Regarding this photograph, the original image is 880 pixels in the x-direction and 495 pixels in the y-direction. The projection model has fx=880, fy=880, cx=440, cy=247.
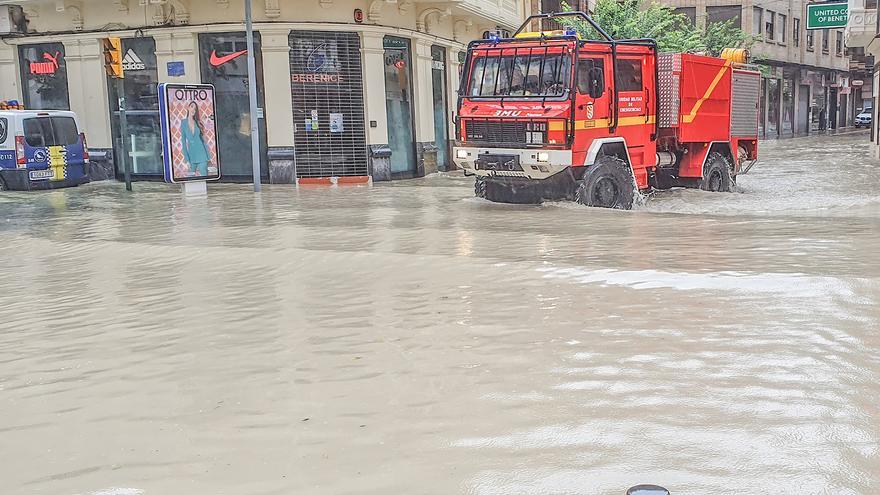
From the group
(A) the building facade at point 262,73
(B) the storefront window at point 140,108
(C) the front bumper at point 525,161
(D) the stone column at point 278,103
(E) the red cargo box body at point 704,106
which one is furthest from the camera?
(B) the storefront window at point 140,108

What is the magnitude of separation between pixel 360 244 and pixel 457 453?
674cm

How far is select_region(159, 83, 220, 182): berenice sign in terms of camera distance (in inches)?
697

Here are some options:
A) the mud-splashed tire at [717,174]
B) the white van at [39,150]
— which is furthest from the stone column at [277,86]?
the mud-splashed tire at [717,174]

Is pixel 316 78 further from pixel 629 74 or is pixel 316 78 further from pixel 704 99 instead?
pixel 704 99

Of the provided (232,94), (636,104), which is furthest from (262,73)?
(636,104)

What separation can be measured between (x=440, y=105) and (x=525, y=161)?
12.4 metres

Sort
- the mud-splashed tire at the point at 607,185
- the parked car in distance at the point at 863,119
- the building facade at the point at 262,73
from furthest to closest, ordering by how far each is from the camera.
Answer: the parked car in distance at the point at 863,119 → the building facade at the point at 262,73 → the mud-splashed tire at the point at 607,185

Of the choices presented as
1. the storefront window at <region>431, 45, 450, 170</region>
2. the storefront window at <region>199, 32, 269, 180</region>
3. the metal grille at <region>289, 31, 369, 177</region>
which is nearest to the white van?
the storefront window at <region>199, 32, 269, 180</region>

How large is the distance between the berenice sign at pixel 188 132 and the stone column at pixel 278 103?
2.33m

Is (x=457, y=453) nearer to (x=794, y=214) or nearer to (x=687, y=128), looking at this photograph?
(x=794, y=214)

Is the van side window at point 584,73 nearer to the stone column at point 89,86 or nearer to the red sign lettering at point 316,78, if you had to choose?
the red sign lettering at point 316,78

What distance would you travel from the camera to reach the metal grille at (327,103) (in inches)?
828

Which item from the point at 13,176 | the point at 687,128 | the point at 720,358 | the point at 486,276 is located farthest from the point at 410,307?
the point at 13,176

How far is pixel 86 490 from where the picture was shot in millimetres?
3668
